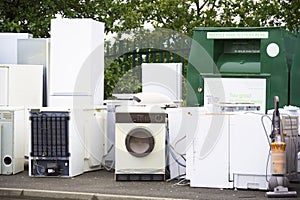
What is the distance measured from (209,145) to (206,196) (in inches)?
28.5

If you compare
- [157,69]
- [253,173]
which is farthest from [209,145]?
[157,69]

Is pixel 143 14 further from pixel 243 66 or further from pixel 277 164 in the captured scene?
pixel 277 164

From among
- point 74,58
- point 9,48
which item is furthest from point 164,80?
point 9,48

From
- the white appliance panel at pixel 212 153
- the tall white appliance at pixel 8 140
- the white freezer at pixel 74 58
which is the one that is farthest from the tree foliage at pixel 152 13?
the white appliance panel at pixel 212 153

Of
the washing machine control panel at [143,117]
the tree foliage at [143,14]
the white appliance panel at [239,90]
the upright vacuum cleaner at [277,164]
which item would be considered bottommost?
the upright vacuum cleaner at [277,164]

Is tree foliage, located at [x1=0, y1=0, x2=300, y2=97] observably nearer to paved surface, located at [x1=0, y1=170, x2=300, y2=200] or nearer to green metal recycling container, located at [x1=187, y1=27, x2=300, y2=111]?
green metal recycling container, located at [x1=187, y1=27, x2=300, y2=111]

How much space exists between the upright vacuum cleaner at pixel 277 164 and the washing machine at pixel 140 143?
1.72m

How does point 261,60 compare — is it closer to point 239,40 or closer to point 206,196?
point 239,40

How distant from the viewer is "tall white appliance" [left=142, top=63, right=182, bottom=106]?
10977 millimetres

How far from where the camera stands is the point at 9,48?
11.0 m

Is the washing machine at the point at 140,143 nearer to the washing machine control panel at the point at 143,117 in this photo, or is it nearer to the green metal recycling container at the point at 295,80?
the washing machine control panel at the point at 143,117

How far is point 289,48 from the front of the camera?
9.80 meters

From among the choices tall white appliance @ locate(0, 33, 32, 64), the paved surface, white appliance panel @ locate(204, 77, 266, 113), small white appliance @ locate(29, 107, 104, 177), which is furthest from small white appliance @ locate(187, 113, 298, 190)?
tall white appliance @ locate(0, 33, 32, 64)

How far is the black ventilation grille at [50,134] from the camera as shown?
30.5 ft
